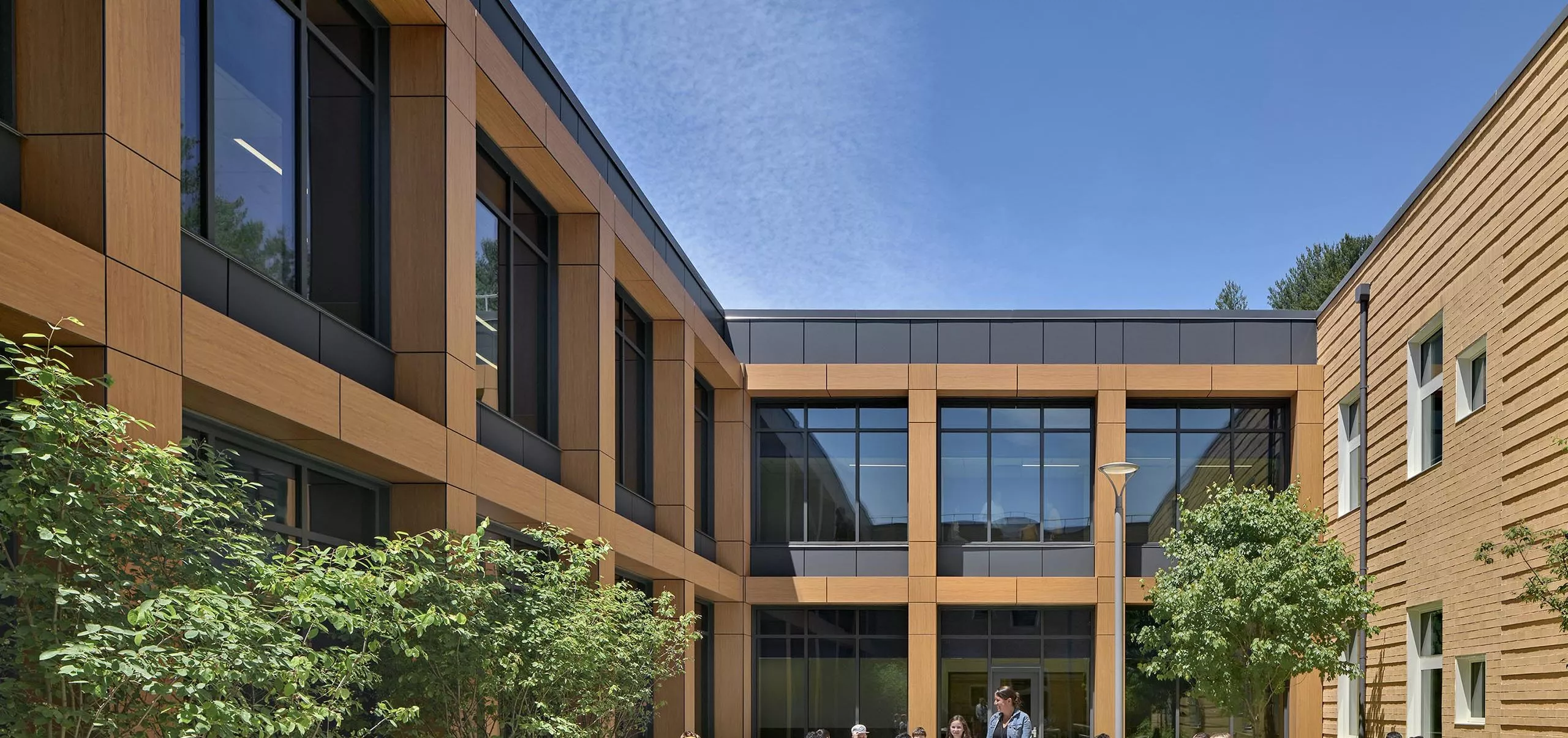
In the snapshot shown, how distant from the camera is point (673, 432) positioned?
24.8 meters

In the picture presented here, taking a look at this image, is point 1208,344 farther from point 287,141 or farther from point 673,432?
point 287,141

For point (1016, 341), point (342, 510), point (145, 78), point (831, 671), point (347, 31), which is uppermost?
point (347, 31)

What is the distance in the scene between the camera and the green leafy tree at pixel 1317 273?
55406mm

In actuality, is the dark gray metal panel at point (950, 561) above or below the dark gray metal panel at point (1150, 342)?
below

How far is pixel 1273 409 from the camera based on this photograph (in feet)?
99.0

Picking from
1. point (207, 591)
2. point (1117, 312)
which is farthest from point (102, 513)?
point (1117, 312)

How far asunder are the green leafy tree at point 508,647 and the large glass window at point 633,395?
873cm

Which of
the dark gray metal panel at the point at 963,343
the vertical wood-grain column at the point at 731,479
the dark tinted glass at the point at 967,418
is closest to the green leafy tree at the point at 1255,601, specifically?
the dark gray metal panel at the point at 963,343

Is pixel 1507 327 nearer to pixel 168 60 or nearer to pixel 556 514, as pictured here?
pixel 556 514

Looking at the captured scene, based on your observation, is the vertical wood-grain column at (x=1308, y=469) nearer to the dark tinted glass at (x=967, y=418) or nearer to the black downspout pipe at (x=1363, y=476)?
the black downspout pipe at (x=1363, y=476)

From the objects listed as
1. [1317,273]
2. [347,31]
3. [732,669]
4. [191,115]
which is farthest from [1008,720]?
[1317,273]

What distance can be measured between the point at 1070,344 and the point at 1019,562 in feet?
15.7

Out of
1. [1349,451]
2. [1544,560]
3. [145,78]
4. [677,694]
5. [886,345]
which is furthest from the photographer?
[886,345]

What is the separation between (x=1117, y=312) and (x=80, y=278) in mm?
24403
